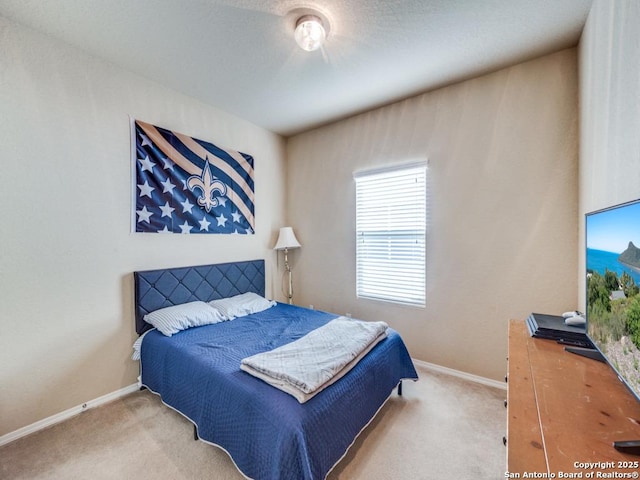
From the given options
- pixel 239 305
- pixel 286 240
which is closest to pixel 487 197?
pixel 286 240

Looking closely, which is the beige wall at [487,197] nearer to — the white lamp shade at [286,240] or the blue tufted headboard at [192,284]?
the white lamp shade at [286,240]

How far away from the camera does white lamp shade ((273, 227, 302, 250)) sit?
3.49 metres

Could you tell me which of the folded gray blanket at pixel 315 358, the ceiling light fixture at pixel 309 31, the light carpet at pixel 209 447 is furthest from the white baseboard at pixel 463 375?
the ceiling light fixture at pixel 309 31

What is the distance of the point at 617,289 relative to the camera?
3.17 feet

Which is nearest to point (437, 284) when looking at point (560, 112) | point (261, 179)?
point (560, 112)

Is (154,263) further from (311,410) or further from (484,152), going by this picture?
(484,152)

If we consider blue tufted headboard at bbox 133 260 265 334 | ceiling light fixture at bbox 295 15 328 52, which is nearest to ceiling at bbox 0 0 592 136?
ceiling light fixture at bbox 295 15 328 52

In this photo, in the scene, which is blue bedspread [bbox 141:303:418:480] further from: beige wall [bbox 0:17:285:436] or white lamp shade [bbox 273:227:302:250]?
white lamp shade [bbox 273:227:302:250]

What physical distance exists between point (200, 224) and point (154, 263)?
575mm

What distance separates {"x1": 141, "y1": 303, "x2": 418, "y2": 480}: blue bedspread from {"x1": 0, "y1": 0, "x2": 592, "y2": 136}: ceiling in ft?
7.28

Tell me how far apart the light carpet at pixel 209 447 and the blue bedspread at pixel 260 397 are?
0.18 m

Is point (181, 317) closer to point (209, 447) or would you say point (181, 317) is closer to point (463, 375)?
point (209, 447)

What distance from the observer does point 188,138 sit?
8.88 feet

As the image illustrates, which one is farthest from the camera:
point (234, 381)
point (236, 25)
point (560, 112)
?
point (560, 112)
